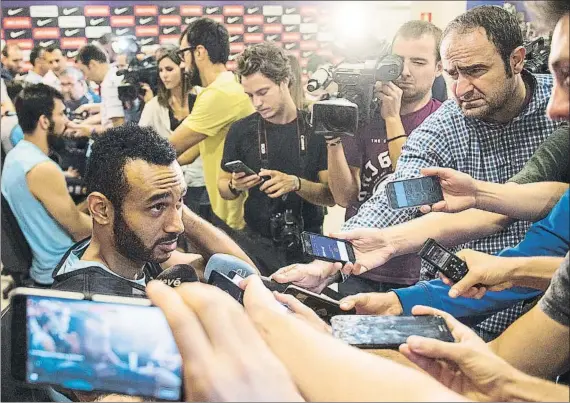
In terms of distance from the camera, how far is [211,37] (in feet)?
4.95

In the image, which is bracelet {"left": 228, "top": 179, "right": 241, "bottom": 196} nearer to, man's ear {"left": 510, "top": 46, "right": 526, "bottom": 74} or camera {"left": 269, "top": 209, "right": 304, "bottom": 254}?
camera {"left": 269, "top": 209, "right": 304, "bottom": 254}

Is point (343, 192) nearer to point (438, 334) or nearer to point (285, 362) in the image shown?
point (438, 334)

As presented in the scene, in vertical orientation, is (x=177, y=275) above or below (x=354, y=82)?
below

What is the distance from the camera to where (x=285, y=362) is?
35.7 inches

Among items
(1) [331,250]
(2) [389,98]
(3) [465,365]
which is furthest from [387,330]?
(2) [389,98]

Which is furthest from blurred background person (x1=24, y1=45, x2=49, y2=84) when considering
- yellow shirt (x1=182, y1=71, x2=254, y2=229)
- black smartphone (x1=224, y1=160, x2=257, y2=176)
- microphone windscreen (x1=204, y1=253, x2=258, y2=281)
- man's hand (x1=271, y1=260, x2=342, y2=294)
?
man's hand (x1=271, y1=260, x2=342, y2=294)

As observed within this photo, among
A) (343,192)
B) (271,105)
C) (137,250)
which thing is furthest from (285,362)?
(271,105)

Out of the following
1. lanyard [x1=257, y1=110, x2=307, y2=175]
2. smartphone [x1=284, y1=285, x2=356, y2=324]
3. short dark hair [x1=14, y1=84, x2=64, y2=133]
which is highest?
short dark hair [x1=14, y1=84, x2=64, y2=133]

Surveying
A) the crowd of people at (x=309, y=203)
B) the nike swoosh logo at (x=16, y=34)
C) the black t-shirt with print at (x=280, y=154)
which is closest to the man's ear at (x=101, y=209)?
the crowd of people at (x=309, y=203)

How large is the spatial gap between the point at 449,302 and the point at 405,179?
25 cm

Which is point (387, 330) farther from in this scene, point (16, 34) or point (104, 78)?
point (16, 34)

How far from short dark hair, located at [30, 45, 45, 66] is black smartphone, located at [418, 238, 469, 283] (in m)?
0.98

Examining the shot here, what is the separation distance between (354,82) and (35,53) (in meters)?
0.75

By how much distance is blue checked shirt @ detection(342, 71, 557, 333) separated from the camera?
1206 millimetres
